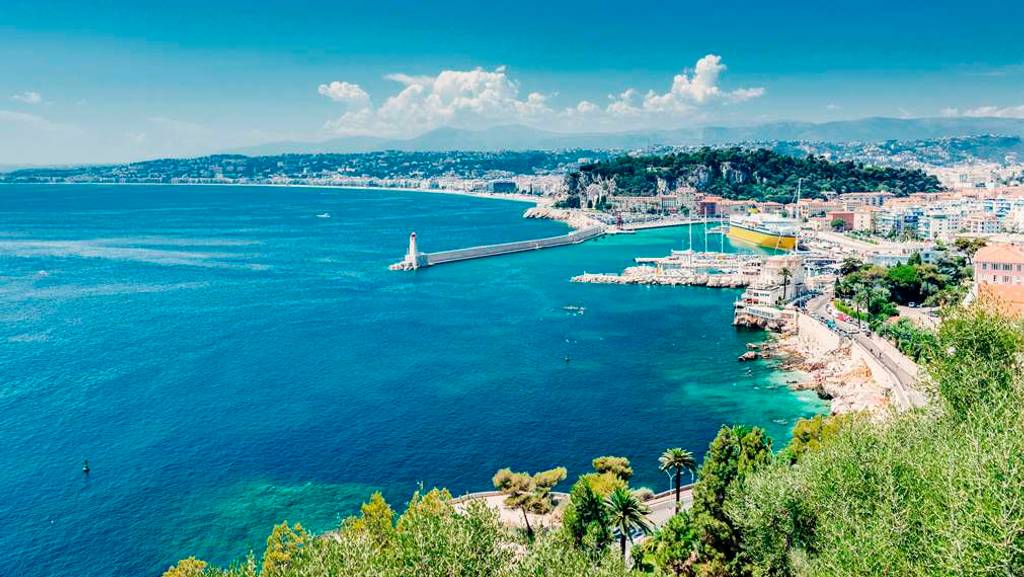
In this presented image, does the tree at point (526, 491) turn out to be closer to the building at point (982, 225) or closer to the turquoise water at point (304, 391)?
the turquoise water at point (304, 391)

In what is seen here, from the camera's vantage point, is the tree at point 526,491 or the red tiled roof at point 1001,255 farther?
the red tiled roof at point 1001,255

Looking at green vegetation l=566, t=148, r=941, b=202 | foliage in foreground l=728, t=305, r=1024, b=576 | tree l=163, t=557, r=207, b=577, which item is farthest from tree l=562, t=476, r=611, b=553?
green vegetation l=566, t=148, r=941, b=202

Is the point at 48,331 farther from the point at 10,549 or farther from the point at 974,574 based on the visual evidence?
the point at 974,574

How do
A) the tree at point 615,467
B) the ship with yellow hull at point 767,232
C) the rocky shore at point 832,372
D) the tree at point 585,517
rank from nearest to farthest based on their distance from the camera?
the tree at point 585,517 < the tree at point 615,467 < the rocky shore at point 832,372 < the ship with yellow hull at point 767,232

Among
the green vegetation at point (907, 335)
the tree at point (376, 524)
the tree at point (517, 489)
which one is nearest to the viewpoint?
the tree at point (376, 524)

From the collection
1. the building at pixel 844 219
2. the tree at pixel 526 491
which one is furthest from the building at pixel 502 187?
the tree at pixel 526 491

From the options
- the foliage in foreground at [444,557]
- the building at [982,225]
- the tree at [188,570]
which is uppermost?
the foliage in foreground at [444,557]

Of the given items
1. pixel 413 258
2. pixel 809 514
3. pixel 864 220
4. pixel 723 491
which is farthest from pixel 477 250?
pixel 809 514

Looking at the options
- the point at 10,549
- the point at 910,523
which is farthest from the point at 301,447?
the point at 910,523

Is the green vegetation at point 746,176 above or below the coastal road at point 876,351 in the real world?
above
